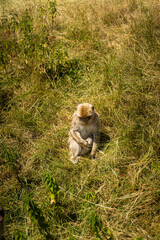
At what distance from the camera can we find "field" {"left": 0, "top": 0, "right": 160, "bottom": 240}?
378cm

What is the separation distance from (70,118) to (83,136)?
0.81 metres

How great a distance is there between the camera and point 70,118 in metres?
5.74

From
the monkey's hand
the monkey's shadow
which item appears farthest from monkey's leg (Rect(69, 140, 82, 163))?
the monkey's shadow

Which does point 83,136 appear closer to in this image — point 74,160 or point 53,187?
point 74,160

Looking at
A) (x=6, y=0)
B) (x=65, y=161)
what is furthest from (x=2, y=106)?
(x=6, y=0)

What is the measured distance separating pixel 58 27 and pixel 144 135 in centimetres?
496

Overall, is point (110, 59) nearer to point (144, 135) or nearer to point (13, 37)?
point (144, 135)

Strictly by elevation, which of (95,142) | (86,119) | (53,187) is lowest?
(95,142)

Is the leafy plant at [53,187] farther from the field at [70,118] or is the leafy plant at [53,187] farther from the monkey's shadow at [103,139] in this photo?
the monkey's shadow at [103,139]

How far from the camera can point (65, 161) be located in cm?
489

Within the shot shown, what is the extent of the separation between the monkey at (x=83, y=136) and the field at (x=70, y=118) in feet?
0.61

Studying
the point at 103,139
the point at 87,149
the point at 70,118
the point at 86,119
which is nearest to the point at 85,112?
the point at 86,119

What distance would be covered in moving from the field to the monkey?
187 mm

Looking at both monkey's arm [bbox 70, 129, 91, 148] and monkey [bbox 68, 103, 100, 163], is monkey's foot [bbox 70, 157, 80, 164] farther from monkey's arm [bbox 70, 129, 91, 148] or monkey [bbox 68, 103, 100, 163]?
monkey's arm [bbox 70, 129, 91, 148]
